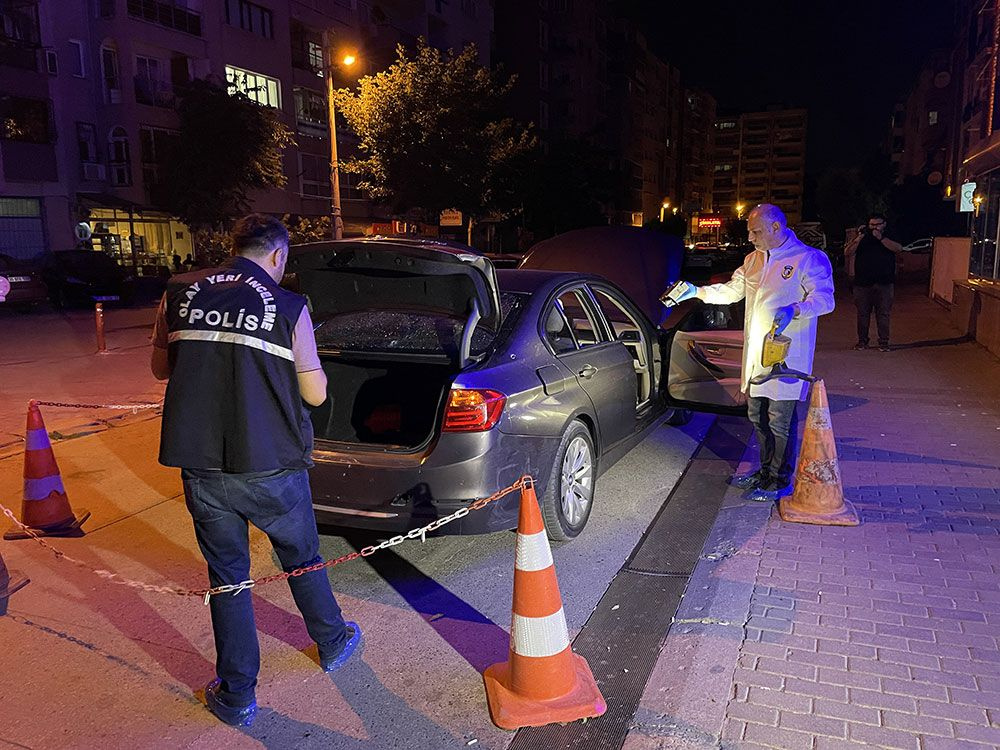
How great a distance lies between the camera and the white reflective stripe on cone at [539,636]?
120 inches

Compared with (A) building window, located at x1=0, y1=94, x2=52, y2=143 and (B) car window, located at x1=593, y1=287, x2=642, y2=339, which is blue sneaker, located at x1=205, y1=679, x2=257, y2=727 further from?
(A) building window, located at x1=0, y1=94, x2=52, y2=143

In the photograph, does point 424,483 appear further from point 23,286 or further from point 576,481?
point 23,286

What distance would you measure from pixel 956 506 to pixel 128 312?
2082 cm

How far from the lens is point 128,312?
2119 cm

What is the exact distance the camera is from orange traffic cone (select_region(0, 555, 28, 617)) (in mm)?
4035

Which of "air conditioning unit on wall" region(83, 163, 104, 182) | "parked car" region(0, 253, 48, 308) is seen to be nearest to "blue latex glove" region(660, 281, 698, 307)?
"parked car" region(0, 253, 48, 308)

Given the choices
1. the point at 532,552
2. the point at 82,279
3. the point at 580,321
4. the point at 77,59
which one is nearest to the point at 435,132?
the point at 82,279

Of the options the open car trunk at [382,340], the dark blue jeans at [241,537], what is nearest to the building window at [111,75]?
the open car trunk at [382,340]

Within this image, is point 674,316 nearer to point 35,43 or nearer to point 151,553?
point 151,553

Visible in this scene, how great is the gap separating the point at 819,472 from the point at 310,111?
3818cm

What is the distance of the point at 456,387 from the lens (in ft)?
13.4

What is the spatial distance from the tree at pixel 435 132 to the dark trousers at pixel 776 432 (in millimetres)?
22481

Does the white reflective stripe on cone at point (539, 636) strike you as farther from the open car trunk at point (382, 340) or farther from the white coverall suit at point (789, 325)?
the white coverall suit at point (789, 325)

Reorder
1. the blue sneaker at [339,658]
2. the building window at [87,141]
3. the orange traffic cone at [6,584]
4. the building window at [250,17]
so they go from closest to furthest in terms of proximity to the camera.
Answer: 1. the blue sneaker at [339,658]
2. the orange traffic cone at [6,584]
3. the building window at [87,141]
4. the building window at [250,17]
